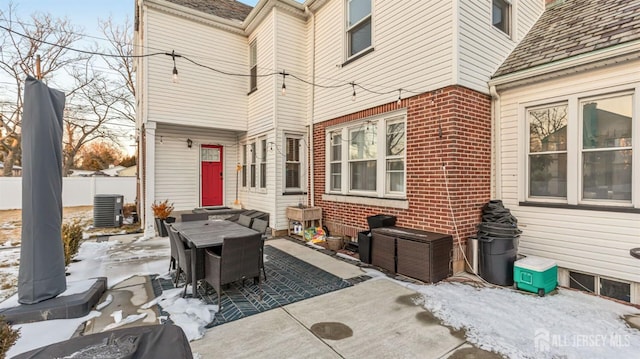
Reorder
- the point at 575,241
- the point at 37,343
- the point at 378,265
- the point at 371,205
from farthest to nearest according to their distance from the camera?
the point at 371,205 < the point at 378,265 < the point at 575,241 < the point at 37,343

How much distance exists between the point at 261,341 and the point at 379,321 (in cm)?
132

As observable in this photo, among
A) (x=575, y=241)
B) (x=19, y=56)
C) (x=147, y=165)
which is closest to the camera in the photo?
(x=575, y=241)

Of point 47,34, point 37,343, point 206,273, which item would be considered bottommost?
point 37,343

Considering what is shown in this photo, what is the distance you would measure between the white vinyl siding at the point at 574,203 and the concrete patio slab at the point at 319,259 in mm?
3064

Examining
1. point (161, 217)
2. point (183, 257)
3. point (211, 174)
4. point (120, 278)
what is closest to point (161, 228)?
point (161, 217)

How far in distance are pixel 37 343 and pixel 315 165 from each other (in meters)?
6.40

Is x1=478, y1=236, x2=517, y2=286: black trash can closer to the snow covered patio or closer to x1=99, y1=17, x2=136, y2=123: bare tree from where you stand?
the snow covered patio

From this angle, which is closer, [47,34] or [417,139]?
[417,139]

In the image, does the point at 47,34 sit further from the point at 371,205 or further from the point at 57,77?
the point at 371,205

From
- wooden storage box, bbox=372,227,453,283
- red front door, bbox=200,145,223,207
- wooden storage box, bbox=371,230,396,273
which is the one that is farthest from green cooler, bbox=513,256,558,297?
red front door, bbox=200,145,223,207

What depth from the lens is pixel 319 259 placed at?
5.94 meters

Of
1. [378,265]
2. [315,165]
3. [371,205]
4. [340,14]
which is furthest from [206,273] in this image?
[340,14]

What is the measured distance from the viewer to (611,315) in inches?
139

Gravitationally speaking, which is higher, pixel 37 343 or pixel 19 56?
pixel 19 56
